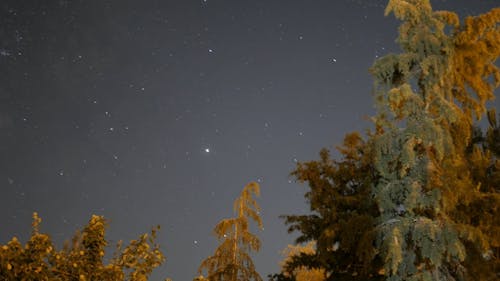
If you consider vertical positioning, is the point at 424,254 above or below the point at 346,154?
below

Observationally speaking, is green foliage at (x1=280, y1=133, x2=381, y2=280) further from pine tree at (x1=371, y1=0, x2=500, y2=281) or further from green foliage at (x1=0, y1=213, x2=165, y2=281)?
green foliage at (x1=0, y1=213, x2=165, y2=281)

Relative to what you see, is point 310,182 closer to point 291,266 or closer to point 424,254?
point 291,266

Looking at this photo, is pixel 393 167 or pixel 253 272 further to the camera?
pixel 253 272

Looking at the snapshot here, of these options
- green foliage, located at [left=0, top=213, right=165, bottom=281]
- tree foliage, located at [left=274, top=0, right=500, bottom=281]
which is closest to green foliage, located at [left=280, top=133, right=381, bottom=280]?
tree foliage, located at [left=274, top=0, right=500, bottom=281]

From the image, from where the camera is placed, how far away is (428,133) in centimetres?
1088

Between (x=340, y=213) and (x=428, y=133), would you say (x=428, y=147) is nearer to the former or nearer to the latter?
(x=428, y=133)

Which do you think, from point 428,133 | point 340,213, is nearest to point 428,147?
point 428,133

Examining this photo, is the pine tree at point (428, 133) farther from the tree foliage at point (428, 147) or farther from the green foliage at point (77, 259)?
the green foliage at point (77, 259)

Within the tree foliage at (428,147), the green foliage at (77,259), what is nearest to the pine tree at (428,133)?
the tree foliage at (428,147)

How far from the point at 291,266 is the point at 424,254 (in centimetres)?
561

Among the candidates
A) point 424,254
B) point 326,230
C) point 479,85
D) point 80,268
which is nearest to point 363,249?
point 424,254

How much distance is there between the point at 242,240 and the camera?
1507 centimetres

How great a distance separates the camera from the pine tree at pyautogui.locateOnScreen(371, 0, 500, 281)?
10.6m

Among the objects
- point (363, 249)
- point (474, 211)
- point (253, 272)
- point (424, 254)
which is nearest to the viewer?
point (424, 254)
